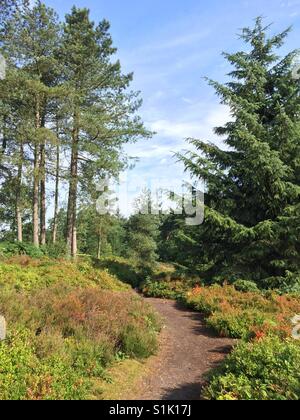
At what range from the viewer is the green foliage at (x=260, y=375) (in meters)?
5.02

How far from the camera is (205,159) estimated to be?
16.7 metres

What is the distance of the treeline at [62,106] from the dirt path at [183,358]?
12.1 m

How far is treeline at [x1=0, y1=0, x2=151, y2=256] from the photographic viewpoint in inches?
798

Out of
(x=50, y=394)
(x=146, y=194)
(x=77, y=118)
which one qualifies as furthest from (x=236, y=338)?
(x=146, y=194)

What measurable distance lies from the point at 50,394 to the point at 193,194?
481 inches

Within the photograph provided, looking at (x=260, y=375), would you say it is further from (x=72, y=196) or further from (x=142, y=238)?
(x=142, y=238)

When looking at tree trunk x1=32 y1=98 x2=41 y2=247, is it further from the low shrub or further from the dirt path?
the dirt path

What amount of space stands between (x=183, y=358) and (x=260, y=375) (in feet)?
9.57

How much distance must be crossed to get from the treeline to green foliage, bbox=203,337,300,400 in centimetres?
1574

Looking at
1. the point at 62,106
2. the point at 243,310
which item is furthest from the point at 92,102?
the point at 243,310

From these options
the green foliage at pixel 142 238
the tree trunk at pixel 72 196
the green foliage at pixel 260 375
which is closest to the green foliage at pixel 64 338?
the green foliage at pixel 260 375
